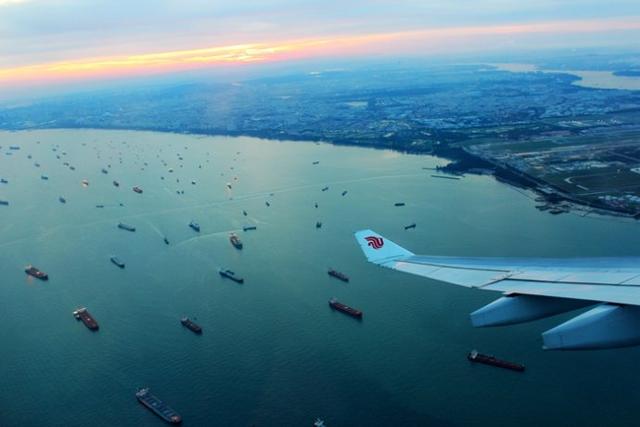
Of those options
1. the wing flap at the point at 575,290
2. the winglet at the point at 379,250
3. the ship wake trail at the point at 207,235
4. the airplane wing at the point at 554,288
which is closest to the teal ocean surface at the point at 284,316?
the ship wake trail at the point at 207,235

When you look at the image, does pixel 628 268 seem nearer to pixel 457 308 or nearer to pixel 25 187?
pixel 457 308

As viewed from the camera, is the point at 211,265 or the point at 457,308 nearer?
the point at 457,308

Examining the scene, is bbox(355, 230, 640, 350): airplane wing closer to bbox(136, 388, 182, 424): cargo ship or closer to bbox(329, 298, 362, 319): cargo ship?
bbox(136, 388, 182, 424): cargo ship

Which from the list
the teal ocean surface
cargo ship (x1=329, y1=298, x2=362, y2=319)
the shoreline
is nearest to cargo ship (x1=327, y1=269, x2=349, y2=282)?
the teal ocean surface

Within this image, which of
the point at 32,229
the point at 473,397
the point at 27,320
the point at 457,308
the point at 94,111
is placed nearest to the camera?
the point at 473,397

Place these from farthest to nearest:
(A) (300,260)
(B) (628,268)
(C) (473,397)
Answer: (A) (300,260), (C) (473,397), (B) (628,268)

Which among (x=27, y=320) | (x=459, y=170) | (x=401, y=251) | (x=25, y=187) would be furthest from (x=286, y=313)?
(x=25, y=187)

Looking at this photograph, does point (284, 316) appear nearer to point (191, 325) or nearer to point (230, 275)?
point (191, 325)
